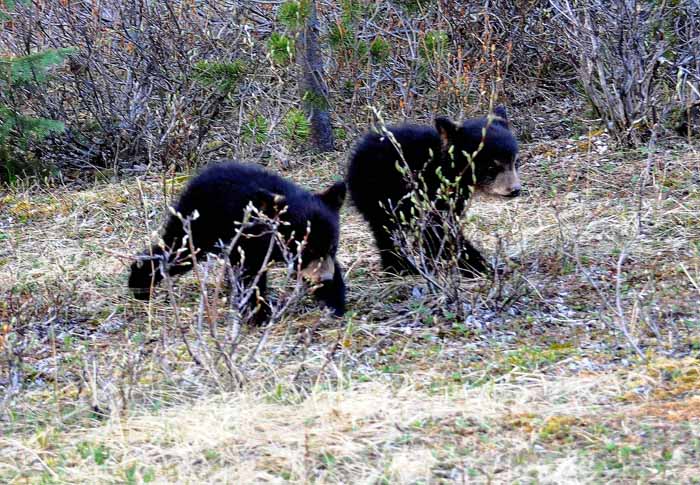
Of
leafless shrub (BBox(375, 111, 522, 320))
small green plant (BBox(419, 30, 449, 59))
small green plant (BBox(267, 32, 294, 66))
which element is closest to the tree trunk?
small green plant (BBox(267, 32, 294, 66))

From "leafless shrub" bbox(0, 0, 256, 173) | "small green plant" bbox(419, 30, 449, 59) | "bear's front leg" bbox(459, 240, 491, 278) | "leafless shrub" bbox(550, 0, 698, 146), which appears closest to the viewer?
"bear's front leg" bbox(459, 240, 491, 278)

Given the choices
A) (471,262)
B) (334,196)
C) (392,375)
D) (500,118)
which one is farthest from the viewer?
(500,118)

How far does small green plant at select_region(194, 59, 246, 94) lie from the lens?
11484 millimetres

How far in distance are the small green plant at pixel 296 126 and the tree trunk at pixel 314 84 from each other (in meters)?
0.25

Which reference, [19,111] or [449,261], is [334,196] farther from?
[19,111]

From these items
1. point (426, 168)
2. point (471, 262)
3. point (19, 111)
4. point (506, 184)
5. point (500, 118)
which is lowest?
point (471, 262)

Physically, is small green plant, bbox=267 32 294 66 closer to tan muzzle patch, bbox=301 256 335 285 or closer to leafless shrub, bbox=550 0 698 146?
leafless shrub, bbox=550 0 698 146

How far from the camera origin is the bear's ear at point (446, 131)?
7.78 meters

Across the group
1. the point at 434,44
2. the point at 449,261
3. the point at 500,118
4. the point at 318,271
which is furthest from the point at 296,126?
the point at 318,271

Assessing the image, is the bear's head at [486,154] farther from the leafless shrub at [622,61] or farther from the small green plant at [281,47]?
the leafless shrub at [622,61]

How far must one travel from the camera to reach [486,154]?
316 inches

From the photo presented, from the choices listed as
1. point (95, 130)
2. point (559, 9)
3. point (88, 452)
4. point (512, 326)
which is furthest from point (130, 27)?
point (88, 452)

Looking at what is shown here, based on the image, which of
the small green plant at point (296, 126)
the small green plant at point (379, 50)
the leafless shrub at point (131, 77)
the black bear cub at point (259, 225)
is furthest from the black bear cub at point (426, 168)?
the leafless shrub at point (131, 77)

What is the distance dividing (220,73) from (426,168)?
4.52 metres
